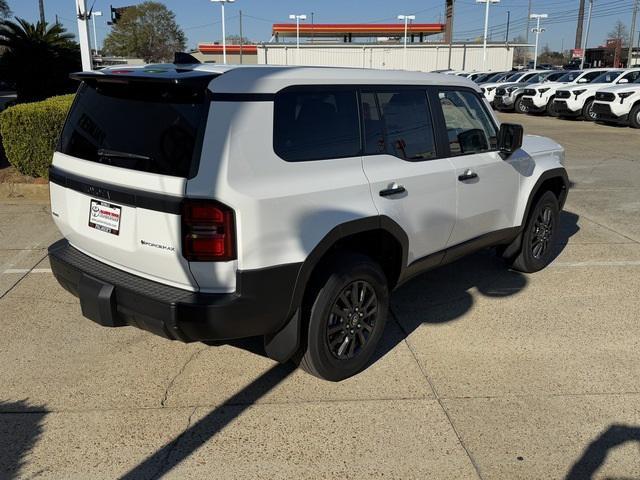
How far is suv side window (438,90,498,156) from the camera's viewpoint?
4.31 m

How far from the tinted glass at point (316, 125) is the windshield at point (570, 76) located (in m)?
21.8

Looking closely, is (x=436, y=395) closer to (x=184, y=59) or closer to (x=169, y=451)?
(x=169, y=451)

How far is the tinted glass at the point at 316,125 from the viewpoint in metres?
3.14

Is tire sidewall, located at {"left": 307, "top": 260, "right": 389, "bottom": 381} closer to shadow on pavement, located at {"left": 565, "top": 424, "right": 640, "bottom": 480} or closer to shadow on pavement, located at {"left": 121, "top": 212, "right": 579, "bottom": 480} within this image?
shadow on pavement, located at {"left": 121, "top": 212, "right": 579, "bottom": 480}

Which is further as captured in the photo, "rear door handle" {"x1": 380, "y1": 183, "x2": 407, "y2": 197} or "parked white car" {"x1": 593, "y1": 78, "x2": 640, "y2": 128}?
"parked white car" {"x1": 593, "y1": 78, "x2": 640, "y2": 128}

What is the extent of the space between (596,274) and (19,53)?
1374 centimetres

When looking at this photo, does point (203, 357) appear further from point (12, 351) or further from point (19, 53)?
point (19, 53)

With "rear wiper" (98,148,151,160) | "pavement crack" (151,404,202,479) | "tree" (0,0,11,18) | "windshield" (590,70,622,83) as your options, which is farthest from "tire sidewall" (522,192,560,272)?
"tree" (0,0,11,18)

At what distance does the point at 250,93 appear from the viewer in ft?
9.82

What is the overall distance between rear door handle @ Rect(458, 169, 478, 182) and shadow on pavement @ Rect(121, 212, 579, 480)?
1085 millimetres

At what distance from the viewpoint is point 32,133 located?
8273mm

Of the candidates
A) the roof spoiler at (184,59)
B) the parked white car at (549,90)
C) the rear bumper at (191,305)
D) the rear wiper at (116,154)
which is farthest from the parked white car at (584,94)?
the rear wiper at (116,154)

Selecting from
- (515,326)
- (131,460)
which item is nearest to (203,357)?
(131,460)

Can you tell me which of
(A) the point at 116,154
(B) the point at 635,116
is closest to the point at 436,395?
(A) the point at 116,154
